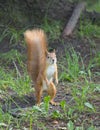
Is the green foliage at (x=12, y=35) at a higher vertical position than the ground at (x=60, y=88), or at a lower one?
higher

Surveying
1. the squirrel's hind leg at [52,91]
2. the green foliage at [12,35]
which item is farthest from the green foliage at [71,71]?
the green foliage at [12,35]

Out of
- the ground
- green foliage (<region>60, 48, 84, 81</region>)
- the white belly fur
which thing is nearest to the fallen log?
the ground

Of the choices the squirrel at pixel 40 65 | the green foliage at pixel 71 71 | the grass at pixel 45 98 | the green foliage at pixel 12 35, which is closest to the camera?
the grass at pixel 45 98

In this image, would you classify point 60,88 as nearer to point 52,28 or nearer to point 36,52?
point 36,52

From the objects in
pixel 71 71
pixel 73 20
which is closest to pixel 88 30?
pixel 73 20

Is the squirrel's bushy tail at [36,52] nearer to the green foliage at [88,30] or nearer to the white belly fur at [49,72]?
the white belly fur at [49,72]

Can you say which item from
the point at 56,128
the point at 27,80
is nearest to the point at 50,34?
the point at 27,80

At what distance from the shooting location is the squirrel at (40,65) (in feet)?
16.6

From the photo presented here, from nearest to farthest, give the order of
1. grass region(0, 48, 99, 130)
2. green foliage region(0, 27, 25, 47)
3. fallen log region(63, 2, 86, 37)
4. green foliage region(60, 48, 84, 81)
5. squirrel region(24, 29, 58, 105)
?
1. grass region(0, 48, 99, 130)
2. squirrel region(24, 29, 58, 105)
3. green foliage region(60, 48, 84, 81)
4. green foliage region(0, 27, 25, 47)
5. fallen log region(63, 2, 86, 37)

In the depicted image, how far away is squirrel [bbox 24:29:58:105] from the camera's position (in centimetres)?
507

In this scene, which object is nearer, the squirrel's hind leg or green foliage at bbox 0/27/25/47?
the squirrel's hind leg

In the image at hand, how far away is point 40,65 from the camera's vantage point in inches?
201

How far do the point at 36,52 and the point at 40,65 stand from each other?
154 mm

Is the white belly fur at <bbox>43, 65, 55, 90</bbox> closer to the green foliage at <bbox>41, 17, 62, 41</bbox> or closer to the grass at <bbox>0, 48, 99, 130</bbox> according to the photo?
the grass at <bbox>0, 48, 99, 130</bbox>
